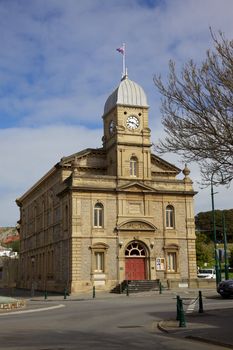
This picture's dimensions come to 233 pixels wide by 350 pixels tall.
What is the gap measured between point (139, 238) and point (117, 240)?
203 centimetres

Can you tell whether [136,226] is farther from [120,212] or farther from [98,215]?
[98,215]

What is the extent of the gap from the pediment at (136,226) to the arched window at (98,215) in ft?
5.42

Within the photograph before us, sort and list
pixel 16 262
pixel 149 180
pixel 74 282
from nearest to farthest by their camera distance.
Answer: pixel 74 282
pixel 149 180
pixel 16 262

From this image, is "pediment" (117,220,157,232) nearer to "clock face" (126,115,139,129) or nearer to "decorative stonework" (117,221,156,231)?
"decorative stonework" (117,221,156,231)

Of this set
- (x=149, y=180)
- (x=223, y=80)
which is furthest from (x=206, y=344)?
(x=149, y=180)

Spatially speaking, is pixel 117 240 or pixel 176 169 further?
pixel 176 169

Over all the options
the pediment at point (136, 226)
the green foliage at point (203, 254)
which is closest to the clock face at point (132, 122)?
the pediment at point (136, 226)

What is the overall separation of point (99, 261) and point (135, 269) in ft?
10.8

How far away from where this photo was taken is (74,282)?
44.1 meters

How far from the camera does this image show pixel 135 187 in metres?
47.6

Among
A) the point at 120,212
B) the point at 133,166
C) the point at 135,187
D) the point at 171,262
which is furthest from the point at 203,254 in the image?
the point at 120,212

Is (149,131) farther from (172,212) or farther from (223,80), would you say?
(223,80)

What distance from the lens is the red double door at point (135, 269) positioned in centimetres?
4609

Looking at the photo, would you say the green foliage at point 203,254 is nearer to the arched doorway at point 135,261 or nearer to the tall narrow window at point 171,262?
the tall narrow window at point 171,262
